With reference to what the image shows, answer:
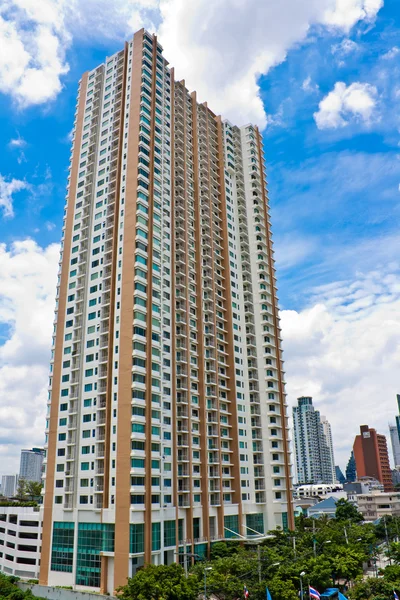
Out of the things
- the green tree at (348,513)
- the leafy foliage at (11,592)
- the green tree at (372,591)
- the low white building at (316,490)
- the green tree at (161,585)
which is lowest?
the leafy foliage at (11,592)

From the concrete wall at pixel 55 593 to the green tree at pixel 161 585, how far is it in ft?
31.7

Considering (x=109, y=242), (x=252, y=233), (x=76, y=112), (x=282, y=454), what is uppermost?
(x=76, y=112)

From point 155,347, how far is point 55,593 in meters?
33.5

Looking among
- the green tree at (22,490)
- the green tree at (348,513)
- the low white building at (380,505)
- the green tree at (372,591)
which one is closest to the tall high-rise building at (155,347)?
Answer: the green tree at (372,591)

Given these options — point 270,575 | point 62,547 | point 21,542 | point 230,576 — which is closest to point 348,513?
point 270,575

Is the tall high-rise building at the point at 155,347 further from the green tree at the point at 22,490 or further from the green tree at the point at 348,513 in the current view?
the green tree at the point at 22,490

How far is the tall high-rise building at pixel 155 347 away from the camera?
216 ft

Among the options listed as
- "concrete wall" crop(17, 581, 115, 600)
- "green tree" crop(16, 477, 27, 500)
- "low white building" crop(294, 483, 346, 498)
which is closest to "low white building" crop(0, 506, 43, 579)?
"concrete wall" crop(17, 581, 115, 600)

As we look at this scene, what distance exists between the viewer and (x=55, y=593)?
6297cm

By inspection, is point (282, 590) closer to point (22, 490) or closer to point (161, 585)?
point (161, 585)

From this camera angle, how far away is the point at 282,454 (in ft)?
301

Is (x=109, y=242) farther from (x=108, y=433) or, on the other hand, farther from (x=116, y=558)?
(x=116, y=558)

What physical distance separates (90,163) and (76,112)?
1501 cm

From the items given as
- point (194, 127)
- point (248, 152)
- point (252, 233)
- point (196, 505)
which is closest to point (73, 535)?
point (196, 505)
